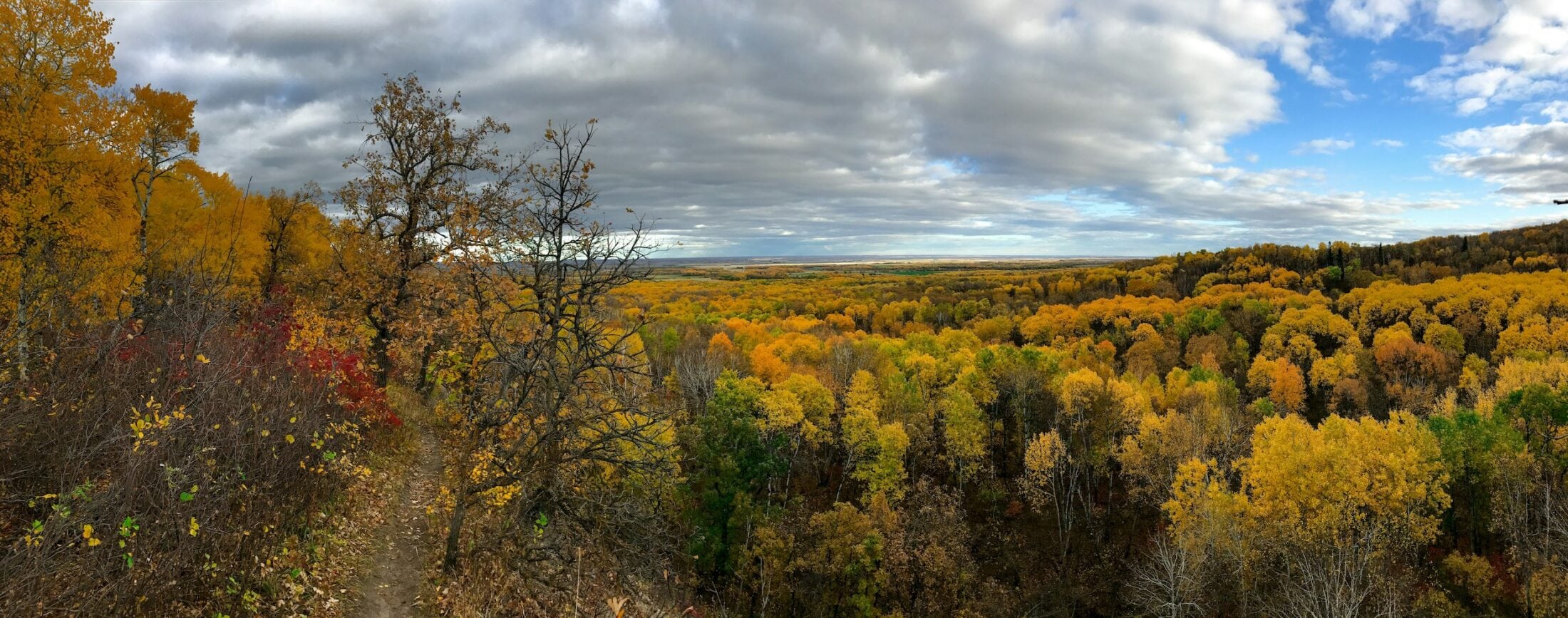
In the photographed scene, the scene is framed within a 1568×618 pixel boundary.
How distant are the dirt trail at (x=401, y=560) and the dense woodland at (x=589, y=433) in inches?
17.6

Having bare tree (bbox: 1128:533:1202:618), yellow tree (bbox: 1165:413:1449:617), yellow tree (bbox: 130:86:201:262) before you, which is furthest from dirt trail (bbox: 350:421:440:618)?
yellow tree (bbox: 1165:413:1449:617)

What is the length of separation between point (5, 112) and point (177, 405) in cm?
1265

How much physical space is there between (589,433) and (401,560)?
19.2ft

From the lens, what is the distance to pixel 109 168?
1903 centimetres

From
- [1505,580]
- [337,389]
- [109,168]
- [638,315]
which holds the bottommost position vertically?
[1505,580]

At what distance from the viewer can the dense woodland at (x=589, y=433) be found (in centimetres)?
1002

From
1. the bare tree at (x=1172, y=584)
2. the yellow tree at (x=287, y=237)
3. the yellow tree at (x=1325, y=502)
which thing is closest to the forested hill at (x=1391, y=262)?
the yellow tree at (x=1325, y=502)

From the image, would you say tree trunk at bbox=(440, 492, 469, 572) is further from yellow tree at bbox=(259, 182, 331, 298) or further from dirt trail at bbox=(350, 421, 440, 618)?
yellow tree at bbox=(259, 182, 331, 298)

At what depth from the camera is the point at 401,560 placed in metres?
14.4

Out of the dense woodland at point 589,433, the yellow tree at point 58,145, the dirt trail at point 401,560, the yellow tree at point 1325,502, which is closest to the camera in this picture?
the dense woodland at point 589,433

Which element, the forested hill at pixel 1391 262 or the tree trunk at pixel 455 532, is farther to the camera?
the forested hill at pixel 1391 262

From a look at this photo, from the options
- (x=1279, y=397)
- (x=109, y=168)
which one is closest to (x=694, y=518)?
(x=109, y=168)

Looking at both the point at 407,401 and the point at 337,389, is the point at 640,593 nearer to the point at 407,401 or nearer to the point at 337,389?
the point at 337,389

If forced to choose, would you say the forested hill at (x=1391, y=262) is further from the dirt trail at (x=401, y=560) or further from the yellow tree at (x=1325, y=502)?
the dirt trail at (x=401, y=560)
